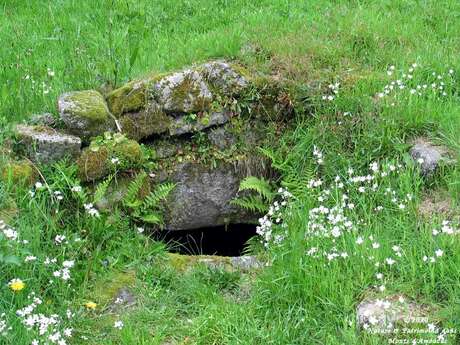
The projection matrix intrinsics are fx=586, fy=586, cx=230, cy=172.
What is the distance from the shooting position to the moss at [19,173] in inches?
215

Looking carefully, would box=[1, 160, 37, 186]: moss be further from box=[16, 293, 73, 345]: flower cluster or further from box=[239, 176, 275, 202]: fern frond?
box=[239, 176, 275, 202]: fern frond

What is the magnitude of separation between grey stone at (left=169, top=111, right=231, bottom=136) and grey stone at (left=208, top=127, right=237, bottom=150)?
0.12m

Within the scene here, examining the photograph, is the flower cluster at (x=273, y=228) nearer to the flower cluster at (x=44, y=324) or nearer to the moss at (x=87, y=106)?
the flower cluster at (x=44, y=324)

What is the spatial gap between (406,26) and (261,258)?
4.48 m

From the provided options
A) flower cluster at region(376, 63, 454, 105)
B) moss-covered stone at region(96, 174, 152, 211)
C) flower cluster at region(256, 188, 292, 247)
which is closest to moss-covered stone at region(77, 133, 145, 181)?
moss-covered stone at region(96, 174, 152, 211)

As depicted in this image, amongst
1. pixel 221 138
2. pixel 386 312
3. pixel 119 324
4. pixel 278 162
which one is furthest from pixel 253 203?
pixel 386 312

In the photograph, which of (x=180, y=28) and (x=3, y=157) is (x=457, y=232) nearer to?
(x=3, y=157)

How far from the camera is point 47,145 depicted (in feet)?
19.2

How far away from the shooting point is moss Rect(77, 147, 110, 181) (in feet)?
19.6

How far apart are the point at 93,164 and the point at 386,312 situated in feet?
10.9

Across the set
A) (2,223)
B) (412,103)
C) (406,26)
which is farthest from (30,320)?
(406,26)

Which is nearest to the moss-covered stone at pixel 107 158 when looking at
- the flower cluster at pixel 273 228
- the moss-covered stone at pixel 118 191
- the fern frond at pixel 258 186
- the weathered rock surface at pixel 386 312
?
the moss-covered stone at pixel 118 191

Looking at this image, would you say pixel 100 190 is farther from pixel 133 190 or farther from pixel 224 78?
pixel 224 78

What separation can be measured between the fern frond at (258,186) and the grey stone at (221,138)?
23.0 inches
